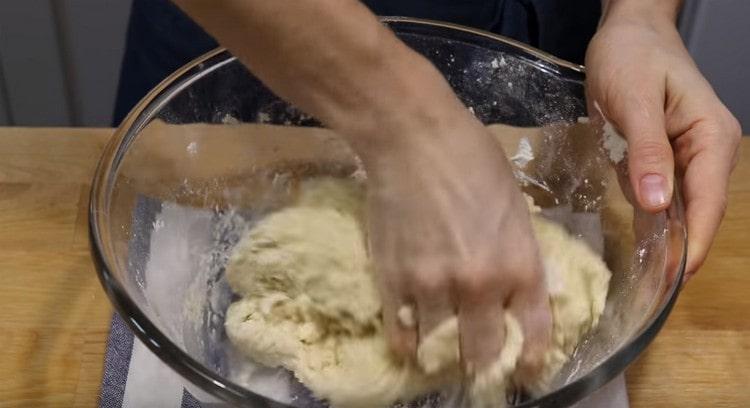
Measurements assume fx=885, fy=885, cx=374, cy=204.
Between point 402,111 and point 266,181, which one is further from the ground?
point 402,111

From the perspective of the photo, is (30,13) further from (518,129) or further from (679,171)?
(679,171)

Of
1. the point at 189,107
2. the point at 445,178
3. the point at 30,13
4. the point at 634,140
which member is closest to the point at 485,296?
the point at 445,178

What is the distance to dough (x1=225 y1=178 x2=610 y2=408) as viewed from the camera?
60 cm

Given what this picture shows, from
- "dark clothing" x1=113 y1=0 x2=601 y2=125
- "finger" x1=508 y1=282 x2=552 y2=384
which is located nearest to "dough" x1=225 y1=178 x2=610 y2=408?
"finger" x1=508 y1=282 x2=552 y2=384

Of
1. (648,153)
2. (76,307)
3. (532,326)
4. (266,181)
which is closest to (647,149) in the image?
(648,153)

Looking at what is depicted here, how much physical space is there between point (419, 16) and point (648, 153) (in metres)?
0.37

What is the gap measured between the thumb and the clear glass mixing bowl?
2 centimetres

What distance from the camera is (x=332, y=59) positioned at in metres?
0.51

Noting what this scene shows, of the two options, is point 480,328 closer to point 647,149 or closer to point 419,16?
point 647,149

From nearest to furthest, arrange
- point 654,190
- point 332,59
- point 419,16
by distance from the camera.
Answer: point 332,59
point 654,190
point 419,16

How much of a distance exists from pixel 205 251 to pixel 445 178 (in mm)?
267

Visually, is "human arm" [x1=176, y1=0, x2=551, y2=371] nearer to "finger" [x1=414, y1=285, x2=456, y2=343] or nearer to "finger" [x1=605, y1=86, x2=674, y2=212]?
"finger" [x1=414, y1=285, x2=456, y2=343]

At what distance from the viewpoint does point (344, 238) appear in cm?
68

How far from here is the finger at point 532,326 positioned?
1.83ft
